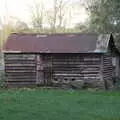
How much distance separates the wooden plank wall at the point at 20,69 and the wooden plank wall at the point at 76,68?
4.83ft

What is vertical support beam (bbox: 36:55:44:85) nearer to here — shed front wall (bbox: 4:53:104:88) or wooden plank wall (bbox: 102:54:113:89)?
shed front wall (bbox: 4:53:104:88)

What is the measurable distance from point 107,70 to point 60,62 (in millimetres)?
3767

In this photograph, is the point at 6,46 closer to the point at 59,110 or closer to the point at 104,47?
the point at 104,47

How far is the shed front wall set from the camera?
2742cm

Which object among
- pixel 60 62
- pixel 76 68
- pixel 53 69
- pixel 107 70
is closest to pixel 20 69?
pixel 53 69

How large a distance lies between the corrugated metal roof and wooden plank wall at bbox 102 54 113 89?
49.1 inches

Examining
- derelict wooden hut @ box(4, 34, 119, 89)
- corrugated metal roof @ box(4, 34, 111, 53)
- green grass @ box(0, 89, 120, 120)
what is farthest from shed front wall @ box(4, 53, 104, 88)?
green grass @ box(0, 89, 120, 120)

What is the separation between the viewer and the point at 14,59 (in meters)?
28.2

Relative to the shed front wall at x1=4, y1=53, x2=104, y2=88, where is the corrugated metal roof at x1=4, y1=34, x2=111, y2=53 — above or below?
above

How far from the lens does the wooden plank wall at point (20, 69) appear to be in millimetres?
27922

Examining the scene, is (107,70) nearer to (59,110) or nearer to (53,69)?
(53,69)

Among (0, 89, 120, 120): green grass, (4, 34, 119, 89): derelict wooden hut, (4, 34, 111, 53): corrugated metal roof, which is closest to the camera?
(0, 89, 120, 120): green grass

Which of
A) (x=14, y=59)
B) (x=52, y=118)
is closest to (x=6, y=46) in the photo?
(x=14, y=59)

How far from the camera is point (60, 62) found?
1096 inches
